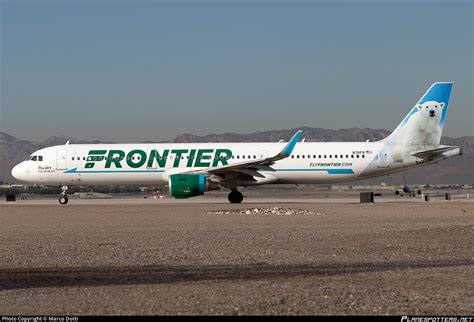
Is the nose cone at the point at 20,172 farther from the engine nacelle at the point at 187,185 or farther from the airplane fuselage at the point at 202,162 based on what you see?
the engine nacelle at the point at 187,185

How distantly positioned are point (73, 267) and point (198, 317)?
5611 mm

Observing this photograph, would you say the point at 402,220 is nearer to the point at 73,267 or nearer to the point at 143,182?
the point at 73,267

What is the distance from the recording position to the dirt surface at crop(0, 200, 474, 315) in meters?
9.32

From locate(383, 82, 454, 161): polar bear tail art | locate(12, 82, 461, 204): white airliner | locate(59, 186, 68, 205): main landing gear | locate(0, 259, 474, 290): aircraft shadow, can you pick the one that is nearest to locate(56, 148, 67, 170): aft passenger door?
locate(12, 82, 461, 204): white airliner

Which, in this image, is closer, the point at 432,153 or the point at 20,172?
the point at 432,153

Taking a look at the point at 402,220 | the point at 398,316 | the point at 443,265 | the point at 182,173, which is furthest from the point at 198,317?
the point at 182,173

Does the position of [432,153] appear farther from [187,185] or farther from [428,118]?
[187,185]

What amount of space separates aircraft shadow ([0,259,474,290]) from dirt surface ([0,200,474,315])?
0.06ft

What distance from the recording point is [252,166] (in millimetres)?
39125

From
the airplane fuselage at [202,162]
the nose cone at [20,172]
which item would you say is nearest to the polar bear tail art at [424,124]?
the airplane fuselage at [202,162]

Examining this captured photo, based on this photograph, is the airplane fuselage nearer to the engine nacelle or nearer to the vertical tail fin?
the vertical tail fin

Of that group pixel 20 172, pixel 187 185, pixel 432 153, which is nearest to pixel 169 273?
pixel 187 185

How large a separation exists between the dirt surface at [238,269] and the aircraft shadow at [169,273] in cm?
2

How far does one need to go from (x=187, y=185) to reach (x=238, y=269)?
25172 millimetres
